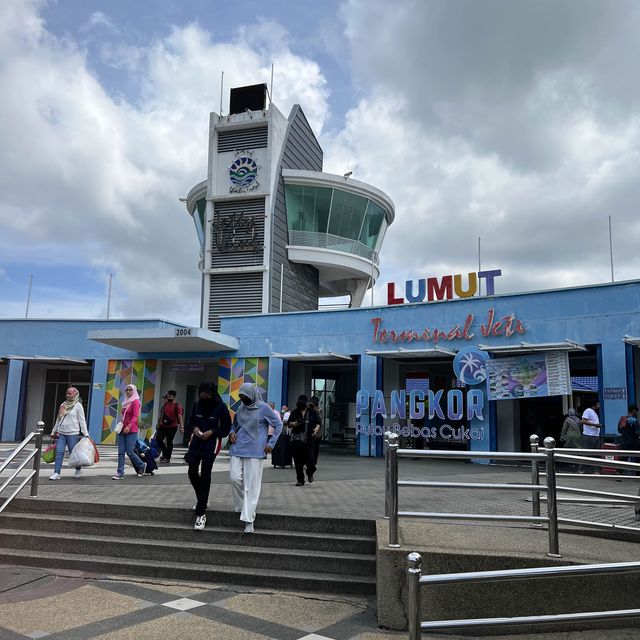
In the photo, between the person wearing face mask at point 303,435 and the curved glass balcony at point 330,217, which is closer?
the person wearing face mask at point 303,435

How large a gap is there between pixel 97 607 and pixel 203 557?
4.74 ft

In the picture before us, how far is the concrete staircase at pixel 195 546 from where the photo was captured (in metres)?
6.23

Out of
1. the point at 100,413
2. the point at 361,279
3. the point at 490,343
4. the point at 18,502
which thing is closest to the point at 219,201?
the point at 361,279

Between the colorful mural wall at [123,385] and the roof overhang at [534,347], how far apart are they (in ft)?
43.7

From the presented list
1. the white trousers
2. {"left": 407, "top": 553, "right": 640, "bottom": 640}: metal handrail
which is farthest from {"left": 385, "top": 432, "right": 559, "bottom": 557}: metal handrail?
the white trousers

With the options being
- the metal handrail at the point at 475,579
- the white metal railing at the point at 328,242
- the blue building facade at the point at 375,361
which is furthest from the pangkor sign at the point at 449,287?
the metal handrail at the point at 475,579

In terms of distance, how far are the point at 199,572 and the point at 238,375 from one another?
16978 millimetres

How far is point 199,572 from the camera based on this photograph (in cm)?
639

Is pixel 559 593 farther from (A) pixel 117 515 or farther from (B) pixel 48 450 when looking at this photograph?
(B) pixel 48 450

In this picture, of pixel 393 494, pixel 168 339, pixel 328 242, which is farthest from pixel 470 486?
pixel 328 242

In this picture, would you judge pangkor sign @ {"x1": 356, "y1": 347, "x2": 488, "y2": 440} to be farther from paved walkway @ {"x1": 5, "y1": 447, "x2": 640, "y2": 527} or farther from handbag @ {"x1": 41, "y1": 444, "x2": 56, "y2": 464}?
handbag @ {"x1": 41, "y1": 444, "x2": 56, "y2": 464}

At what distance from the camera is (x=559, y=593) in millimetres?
4961

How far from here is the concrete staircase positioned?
20.5ft

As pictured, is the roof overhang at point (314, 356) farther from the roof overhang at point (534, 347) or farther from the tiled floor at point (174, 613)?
the tiled floor at point (174, 613)
